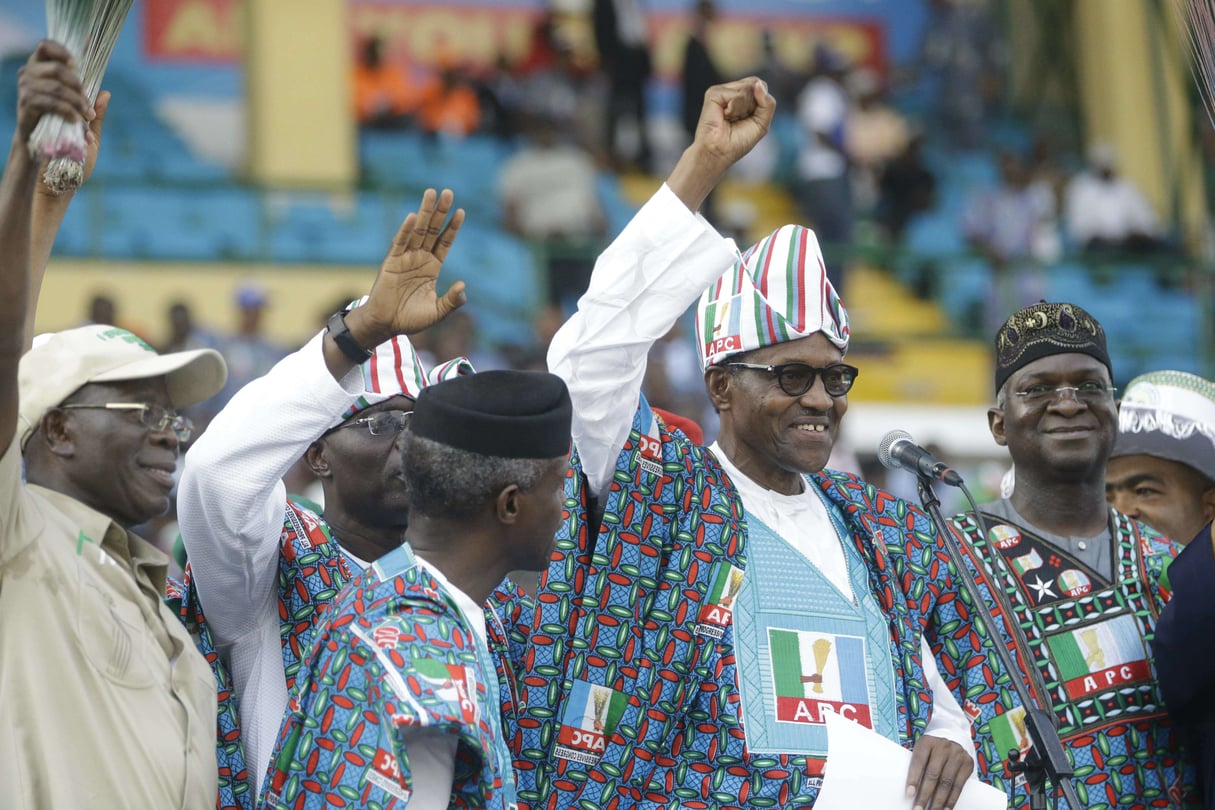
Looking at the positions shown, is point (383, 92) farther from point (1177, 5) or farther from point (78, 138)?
point (78, 138)

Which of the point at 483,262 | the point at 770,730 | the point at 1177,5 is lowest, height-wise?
the point at 770,730

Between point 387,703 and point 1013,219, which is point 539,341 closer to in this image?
point 1013,219

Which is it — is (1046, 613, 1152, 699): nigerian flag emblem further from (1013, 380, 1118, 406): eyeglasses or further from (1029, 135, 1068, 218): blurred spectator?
(1029, 135, 1068, 218): blurred spectator

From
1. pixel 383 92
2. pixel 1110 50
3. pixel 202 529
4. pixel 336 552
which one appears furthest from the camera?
pixel 1110 50

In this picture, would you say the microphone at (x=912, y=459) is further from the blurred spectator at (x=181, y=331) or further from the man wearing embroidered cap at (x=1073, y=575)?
the blurred spectator at (x=181, y=331)

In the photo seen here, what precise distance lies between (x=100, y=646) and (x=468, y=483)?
30.1 inches

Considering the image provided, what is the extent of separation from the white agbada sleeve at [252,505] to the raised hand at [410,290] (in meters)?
0.13

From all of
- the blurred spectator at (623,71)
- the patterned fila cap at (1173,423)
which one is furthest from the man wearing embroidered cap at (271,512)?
the blurred spectator at (623,71)

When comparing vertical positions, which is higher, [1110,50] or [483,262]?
[1110,50]

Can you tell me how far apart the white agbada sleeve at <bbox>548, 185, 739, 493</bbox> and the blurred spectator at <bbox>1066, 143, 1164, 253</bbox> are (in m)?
12.4

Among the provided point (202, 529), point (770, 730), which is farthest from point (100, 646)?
point (770, 730)

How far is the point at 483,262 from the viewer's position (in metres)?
13.0

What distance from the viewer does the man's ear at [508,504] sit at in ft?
11.9

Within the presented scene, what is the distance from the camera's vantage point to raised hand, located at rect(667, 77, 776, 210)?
433 centimetres
